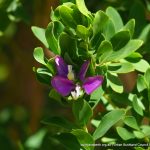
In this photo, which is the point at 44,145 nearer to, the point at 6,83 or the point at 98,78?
the point at 98,78

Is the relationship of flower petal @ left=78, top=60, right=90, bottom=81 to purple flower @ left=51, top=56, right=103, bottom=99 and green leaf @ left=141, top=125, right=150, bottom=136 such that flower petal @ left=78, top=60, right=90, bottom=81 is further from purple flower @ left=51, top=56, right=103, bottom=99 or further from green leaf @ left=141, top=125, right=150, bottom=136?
green leaf @ left=141, top=125, right=150, bottom=136

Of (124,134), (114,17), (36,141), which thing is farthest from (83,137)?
(36,141)

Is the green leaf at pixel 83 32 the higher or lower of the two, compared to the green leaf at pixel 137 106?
higher

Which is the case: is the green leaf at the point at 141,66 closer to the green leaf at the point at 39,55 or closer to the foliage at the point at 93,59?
the foliage at the point at 93,59

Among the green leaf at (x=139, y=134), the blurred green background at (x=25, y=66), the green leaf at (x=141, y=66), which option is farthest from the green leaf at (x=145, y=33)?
the green leaf at (x=139, y=134)

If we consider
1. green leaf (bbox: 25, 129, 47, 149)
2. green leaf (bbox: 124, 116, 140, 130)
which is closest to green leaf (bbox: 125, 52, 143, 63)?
green leaf (bbox: 124, 116, 140, 130)

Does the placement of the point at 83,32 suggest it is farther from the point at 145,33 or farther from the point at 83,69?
the point at 145,33

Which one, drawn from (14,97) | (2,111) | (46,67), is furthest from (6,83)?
(46,67)
